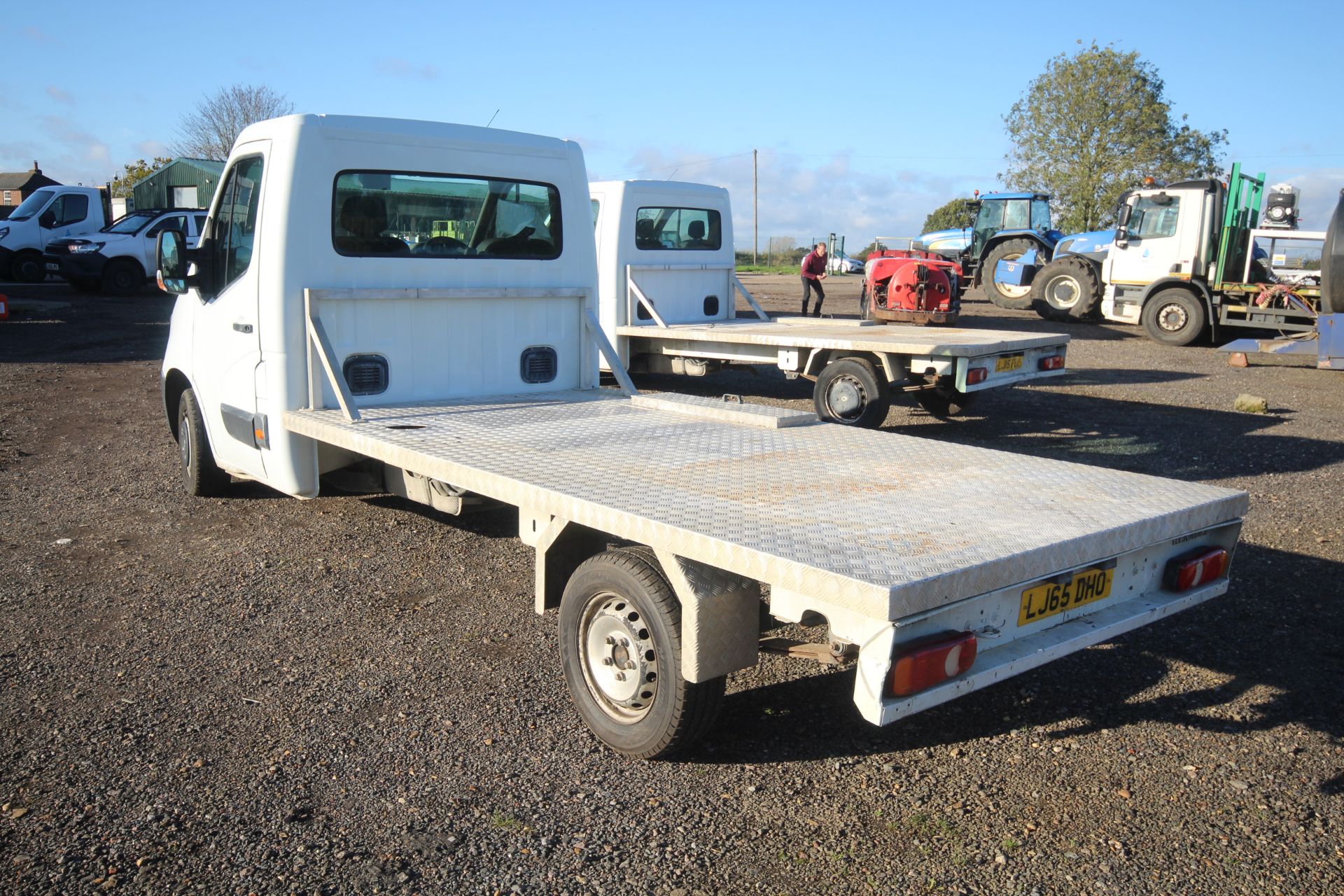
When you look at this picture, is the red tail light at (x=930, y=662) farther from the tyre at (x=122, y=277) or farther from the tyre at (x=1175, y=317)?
the tyre at (x=122, y=277)

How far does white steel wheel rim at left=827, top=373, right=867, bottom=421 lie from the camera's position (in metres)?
8.53

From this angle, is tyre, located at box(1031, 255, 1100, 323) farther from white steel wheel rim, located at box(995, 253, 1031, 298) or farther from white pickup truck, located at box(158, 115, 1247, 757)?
white pickup truck, located at box(158, 115, 1247, 757)

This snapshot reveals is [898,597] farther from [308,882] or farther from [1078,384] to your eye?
[1078,384]

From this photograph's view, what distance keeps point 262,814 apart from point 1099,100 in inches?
1722

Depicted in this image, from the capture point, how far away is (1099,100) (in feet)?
131

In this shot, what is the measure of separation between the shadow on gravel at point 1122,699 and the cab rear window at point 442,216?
2.98m

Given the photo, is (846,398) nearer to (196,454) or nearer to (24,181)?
(196,454)

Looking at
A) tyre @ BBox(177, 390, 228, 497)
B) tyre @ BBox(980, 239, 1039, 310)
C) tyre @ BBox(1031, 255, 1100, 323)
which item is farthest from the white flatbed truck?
tyre @ BBox(980, 239, 1039, 310)

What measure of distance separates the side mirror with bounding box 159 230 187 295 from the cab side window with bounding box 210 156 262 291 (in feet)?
0.69

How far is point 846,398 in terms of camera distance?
8.62 m

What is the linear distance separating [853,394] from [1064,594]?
224 inches

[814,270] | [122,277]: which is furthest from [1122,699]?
[122,277]

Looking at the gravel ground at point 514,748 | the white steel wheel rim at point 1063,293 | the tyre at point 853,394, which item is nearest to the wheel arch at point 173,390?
the gravel ground at point 514,748

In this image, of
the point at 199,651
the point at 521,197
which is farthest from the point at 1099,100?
the point at 199,651
